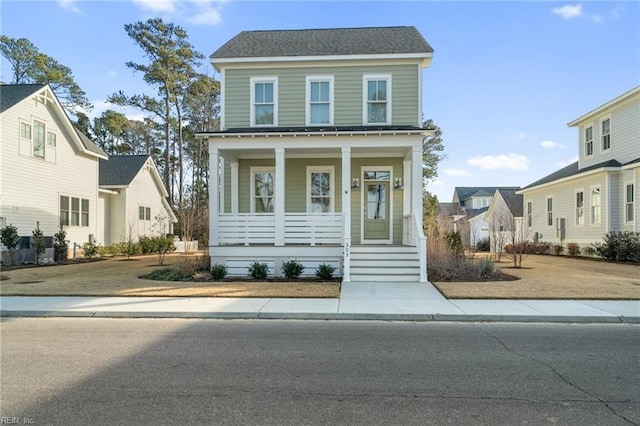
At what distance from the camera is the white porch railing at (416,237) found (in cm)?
1218

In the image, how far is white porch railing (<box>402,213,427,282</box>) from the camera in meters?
12.2

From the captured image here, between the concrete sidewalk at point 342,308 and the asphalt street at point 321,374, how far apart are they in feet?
1.64

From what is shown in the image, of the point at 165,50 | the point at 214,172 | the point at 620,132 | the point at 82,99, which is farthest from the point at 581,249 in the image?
the point at 82,99

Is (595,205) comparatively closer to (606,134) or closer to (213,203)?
(606,134)

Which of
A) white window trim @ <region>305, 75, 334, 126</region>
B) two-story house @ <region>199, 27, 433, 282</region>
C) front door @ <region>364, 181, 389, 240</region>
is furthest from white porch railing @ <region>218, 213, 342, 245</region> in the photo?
white window trim @ <region>305, 75, 334, 126</region>

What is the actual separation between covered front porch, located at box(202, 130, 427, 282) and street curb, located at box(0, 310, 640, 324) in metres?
4.25

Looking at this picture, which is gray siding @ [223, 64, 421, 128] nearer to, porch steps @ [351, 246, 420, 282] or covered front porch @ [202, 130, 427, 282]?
covered front porch @ [202, 130, 427, 282]

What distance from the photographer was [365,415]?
12.3 ft

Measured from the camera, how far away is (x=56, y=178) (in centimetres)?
2119

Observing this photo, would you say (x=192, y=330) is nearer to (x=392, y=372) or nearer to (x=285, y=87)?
(x=392, y=372)

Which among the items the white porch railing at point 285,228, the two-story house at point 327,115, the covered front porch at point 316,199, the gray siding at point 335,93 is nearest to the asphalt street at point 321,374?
the covered front porch at point 316,199

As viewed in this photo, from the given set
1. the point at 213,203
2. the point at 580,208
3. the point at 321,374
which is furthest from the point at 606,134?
the point at 321,374

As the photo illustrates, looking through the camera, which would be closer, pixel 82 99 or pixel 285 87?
pixel 285 87

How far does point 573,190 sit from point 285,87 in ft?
56.2
